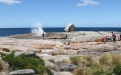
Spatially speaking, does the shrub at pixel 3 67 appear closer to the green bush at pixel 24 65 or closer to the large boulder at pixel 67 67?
the green bush at pixel 24 65

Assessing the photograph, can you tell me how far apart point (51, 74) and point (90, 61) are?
5.06 metres

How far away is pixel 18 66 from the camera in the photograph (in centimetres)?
1469

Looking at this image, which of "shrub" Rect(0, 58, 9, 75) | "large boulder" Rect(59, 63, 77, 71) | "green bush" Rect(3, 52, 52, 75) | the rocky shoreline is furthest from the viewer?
the rocky shoreline

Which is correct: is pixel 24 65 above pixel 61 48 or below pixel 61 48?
above

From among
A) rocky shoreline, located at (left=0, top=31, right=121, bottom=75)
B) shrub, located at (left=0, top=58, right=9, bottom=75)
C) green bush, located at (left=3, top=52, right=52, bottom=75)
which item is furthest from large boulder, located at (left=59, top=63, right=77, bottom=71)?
shrub, located at (left=0, top=58, right=9, bottom=75)

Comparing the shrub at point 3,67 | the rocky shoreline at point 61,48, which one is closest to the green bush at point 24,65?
the shrub at point 3,67

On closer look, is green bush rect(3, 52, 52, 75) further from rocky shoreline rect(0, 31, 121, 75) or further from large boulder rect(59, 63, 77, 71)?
large boulder rect(59, 63, 77, 71)

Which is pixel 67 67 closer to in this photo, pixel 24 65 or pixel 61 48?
pixel 24 65

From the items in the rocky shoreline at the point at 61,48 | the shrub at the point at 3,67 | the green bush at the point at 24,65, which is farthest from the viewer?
the rocky shoreline at the point at 61,48

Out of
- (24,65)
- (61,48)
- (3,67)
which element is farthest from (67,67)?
(61,48)

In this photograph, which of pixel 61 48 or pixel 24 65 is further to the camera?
pixel 61 48

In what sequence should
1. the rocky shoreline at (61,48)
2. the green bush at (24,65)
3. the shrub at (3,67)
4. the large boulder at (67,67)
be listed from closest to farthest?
the shrub at (3,67) → the green bush at (24,65) → the large boulder at (67,67) → the rocky shoreline at (61,48)

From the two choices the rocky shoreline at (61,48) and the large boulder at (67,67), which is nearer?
the large boulder at (67,67)

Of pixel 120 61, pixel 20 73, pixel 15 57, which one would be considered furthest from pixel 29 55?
pixel 120 61
